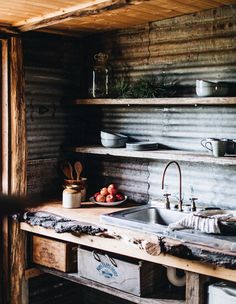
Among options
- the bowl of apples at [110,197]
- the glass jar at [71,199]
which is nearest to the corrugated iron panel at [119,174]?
the bowl of apples at [110,197]

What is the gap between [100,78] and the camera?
5.15 m

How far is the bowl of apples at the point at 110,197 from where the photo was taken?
15.3 feet

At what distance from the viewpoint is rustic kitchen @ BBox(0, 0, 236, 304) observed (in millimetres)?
3785

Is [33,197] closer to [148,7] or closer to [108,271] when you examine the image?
[108,271]

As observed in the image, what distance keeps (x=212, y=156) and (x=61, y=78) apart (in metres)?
1.93

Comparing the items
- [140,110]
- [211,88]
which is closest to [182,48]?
[211,88]

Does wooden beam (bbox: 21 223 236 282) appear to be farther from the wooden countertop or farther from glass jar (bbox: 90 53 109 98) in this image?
glass jar (bbox: 90 53 109 98)

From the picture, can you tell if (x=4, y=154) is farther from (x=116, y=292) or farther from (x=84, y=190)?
(x=116, y=292)

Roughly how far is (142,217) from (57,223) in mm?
746

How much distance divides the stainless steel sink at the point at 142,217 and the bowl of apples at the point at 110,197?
30 cm

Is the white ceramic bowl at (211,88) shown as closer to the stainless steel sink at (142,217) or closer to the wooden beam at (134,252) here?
the stainless steel sink at (142,217)

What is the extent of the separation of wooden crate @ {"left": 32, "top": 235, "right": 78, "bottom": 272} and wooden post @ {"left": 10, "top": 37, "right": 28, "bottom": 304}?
250mm

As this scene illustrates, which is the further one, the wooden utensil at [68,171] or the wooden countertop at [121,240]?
the wooden utensil at [68,171]

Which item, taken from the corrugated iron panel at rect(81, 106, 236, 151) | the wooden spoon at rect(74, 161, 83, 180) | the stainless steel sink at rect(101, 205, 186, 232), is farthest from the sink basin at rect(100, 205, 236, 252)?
the wooden spoon at rect(74, 161, 83, 180)
